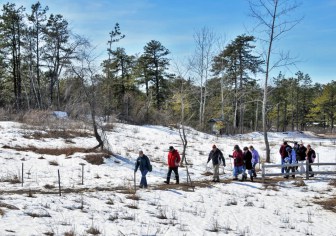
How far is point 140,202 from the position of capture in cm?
1286

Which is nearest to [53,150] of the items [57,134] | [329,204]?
[57,134]

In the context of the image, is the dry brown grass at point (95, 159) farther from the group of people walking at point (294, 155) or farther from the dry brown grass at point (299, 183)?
the dry brown grass at point (299, 183)

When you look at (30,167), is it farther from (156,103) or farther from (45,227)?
(156,103)

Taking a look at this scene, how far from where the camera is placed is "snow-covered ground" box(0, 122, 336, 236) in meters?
9.67

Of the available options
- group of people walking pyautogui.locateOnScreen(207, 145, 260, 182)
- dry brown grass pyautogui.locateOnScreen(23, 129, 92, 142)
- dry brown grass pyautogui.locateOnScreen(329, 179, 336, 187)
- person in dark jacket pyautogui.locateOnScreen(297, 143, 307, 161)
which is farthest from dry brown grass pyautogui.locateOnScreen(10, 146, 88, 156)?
dry brown grass pyautogui.locateOnScreen(329, 179, 336, 187)

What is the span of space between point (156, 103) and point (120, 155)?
117 feet

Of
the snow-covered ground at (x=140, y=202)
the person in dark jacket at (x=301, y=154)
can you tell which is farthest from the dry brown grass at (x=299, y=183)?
the person in dark jacket at (x=301, y=154)

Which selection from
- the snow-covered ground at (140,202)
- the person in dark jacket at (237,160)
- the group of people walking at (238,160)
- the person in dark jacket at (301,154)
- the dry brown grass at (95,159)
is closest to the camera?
the snow-covered ground at (140,202)

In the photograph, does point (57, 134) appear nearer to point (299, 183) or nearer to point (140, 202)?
point (140, 202)

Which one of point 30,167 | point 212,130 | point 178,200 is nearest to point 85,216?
point 178,200

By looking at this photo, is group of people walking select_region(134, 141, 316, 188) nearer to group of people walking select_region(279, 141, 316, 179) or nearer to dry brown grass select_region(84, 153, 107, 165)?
group of people walking select_region(279, 141, 316, 179)

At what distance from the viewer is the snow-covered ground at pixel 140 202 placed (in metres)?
9.67

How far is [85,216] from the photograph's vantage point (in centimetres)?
1023

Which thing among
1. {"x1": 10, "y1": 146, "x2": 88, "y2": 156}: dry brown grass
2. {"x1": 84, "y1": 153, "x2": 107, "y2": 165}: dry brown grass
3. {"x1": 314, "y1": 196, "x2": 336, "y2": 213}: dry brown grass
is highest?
{"x1": 10, "y1": 146, "x2": 88, "y2": 156}: dry brown grass
